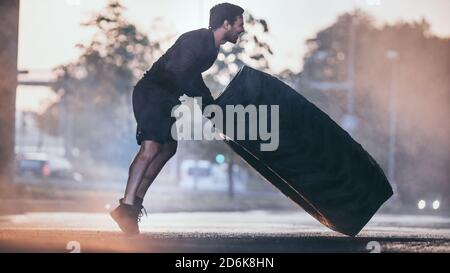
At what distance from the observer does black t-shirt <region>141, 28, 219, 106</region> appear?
17.9ft

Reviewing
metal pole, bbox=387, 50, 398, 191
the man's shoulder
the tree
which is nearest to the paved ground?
the man's shoulder

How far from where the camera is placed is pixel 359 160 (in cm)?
553

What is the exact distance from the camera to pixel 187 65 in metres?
5.46

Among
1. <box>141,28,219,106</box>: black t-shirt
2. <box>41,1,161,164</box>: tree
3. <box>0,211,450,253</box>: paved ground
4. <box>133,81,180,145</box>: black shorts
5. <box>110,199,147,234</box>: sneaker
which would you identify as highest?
<box>41,1,161,164</box>: tree

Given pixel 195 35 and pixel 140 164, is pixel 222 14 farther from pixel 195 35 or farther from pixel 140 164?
pixel 140 164

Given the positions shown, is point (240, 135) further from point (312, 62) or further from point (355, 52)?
point (355, 52)

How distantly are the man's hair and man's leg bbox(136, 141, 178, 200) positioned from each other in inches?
32.4

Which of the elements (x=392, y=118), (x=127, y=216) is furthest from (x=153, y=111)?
(x=392, y=118)

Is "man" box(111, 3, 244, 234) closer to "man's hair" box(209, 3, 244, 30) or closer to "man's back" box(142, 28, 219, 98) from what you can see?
"man's back" box(142, 28, 219, 98)

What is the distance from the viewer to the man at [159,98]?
17.8 feet

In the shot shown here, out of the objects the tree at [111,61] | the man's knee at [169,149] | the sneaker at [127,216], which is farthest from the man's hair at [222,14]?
the tree at [111,61]

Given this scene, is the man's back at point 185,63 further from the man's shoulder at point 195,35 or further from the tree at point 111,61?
the tree at point 111,61
